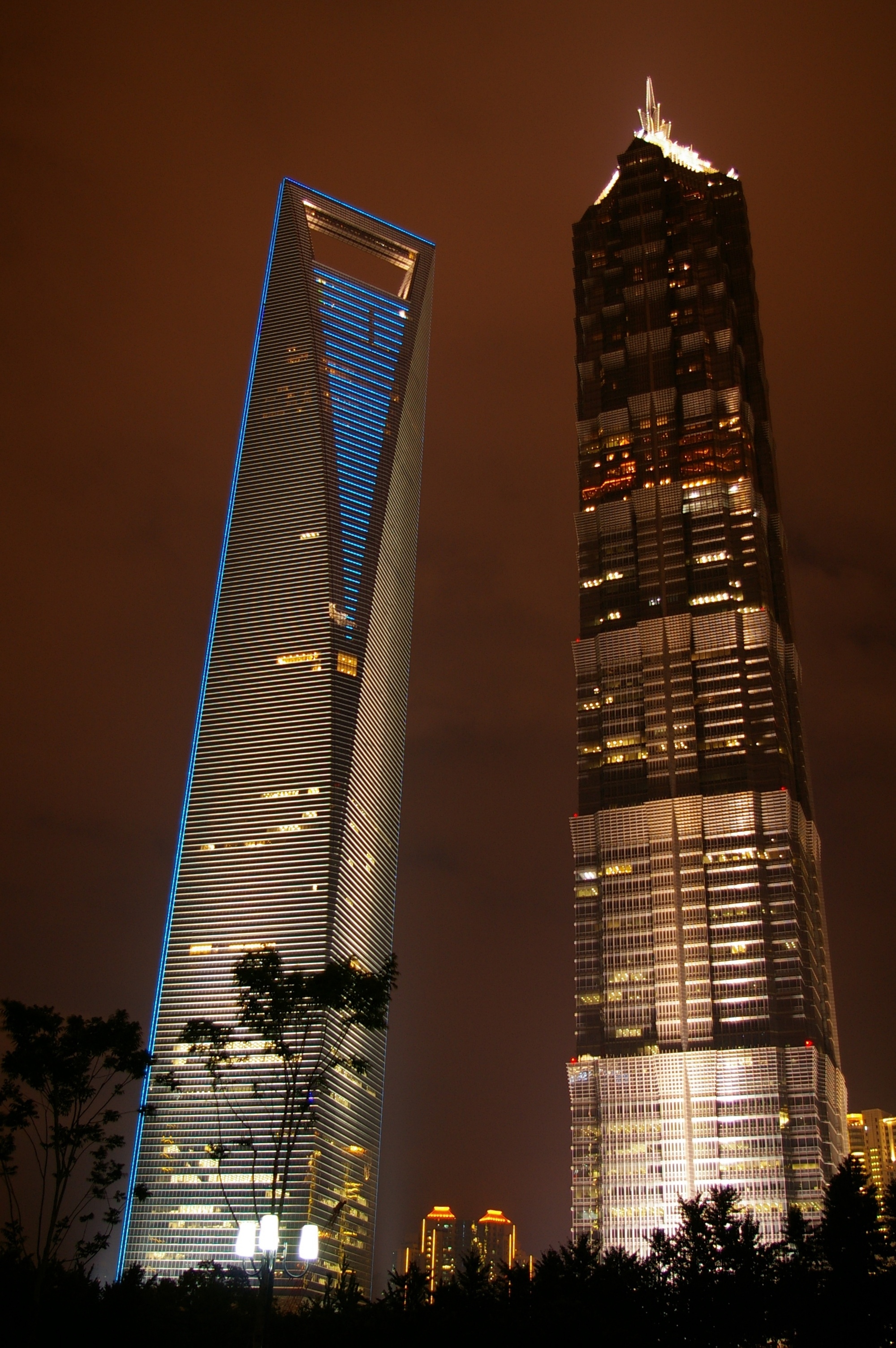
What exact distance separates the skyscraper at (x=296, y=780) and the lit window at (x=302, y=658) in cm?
23

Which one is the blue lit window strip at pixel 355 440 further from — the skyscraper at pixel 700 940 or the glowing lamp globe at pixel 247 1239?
the glowing lamp globe at pixel 247 1239

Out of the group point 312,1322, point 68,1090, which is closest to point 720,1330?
point 312,1322

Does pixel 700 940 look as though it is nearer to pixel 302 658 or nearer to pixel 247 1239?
pixel 302 658

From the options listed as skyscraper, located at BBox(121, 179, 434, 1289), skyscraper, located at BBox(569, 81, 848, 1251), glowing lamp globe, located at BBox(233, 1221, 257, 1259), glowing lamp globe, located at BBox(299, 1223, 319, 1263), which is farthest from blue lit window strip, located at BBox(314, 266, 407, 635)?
glowing lamp globe, located at BBox(233, 1221, 257, 1259)

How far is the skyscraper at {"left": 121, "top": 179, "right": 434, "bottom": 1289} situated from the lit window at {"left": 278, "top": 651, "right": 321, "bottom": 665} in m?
0.23

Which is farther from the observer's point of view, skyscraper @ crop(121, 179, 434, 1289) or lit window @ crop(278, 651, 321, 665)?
lit window @ crop(278, 651, 321, 665)

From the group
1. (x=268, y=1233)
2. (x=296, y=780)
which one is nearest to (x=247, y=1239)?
(x=268, y=1233)

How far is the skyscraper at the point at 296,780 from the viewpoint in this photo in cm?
15862

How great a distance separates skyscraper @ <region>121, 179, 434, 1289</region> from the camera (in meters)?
159

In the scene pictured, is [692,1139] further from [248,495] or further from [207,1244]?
[248,495]

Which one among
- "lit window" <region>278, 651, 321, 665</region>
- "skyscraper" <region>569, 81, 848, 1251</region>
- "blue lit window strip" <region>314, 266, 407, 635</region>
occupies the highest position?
"blue lit window strip" <region>314, 266, 407, 635</region>

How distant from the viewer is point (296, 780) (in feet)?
561

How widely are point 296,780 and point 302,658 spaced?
58.5 ft

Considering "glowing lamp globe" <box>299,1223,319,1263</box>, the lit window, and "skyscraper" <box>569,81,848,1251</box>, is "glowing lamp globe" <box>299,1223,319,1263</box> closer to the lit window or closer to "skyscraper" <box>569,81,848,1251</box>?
"skyscraper" <box>569,81,848,1251</box>
